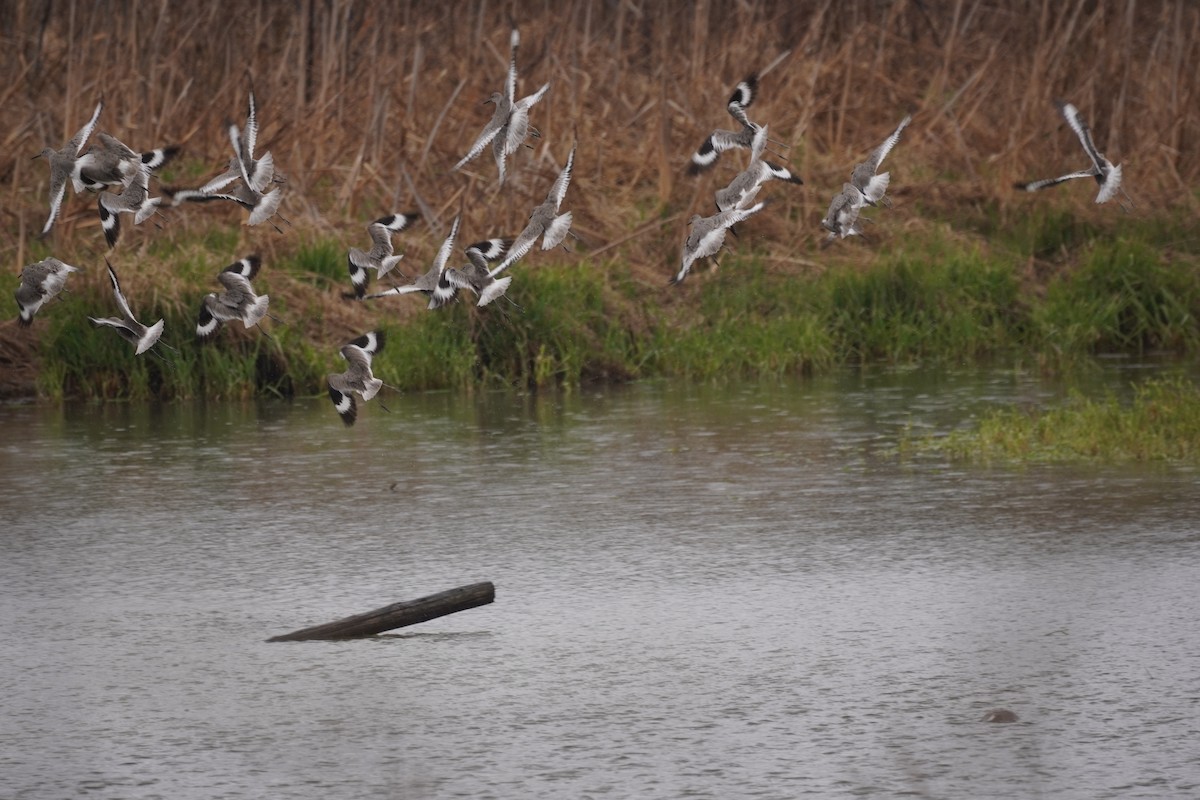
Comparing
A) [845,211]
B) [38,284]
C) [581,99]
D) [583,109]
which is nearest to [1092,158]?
[845,211]

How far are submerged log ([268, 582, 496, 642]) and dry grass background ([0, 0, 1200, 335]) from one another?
903 centimetres

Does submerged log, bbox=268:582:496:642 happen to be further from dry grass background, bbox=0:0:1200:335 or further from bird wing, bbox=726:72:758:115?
dry grass background, bbox=0:0:1200:335

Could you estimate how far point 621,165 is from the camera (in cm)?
1877

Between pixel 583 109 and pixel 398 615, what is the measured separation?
486 inches

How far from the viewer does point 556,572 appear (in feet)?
26.7

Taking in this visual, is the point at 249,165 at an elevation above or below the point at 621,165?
below

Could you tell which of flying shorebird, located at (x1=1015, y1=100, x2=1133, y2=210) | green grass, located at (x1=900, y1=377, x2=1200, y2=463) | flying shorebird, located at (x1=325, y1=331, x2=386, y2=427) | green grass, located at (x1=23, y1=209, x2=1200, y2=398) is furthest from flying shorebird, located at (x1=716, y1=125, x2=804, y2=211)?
green grass, located at (x1=23, y1=209, x2=1200, y2=398)

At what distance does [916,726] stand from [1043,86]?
564 inches

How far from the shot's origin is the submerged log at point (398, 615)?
7.02 meters

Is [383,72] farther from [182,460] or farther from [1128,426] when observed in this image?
[1128,426]

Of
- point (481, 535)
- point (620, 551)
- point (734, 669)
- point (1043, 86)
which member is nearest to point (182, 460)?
point (481, 535)

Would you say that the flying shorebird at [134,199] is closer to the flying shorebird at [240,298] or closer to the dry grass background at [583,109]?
the flying shorebird at [240,298]

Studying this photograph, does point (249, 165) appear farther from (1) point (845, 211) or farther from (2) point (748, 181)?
(1) point (845, 211)

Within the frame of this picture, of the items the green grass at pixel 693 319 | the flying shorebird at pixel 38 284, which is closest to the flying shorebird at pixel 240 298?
the flying shorebird at pixel 38 284
